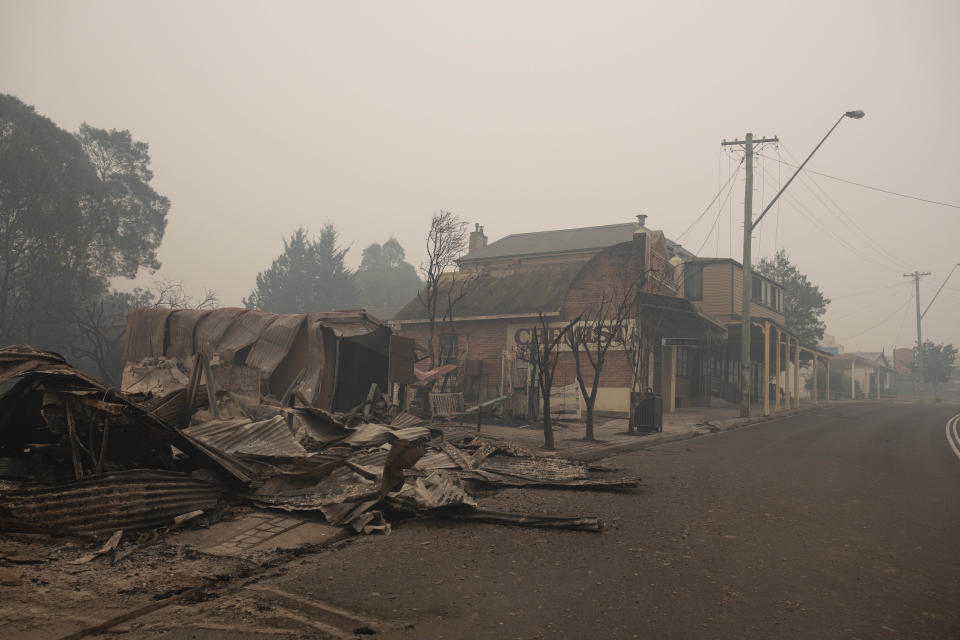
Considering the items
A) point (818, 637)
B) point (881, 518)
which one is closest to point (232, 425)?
point (818, 637)

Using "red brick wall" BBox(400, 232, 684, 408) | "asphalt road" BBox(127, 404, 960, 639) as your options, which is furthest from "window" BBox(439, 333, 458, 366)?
"asphalt road" BBox(127, 404, 960, 639)

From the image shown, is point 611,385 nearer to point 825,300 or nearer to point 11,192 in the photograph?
point 11,192

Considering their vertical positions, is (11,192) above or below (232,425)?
above

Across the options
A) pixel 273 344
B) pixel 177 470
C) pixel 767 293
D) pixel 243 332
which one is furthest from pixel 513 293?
pixel 177 470

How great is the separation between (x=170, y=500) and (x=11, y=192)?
2977 cm

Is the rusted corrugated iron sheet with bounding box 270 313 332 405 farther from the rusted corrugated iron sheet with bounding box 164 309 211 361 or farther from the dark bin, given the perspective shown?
the dark bin

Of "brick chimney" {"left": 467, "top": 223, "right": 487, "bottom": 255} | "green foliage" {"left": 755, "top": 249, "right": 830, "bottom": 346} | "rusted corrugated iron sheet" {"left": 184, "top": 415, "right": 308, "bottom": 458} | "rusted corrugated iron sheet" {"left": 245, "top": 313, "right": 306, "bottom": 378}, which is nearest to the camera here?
"rusted corrugated iron sheet" {"left": 184, "top": 415, "right": 308, "bottom": 458}

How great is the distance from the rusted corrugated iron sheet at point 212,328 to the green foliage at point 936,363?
68252mm

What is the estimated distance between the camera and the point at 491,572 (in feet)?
14.6

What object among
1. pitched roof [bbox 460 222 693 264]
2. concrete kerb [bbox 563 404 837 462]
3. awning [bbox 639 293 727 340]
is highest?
pitched roof [bbox 460 222 693 264]

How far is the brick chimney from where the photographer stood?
133ft

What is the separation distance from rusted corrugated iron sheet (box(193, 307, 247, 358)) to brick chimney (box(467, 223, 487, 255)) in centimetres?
2495

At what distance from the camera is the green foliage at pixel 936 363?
64312 mm

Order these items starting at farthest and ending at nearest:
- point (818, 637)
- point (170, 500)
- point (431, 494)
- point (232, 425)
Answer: point (232, 425)
point (431, 494)
point (170, 500)
point (818, 637)
